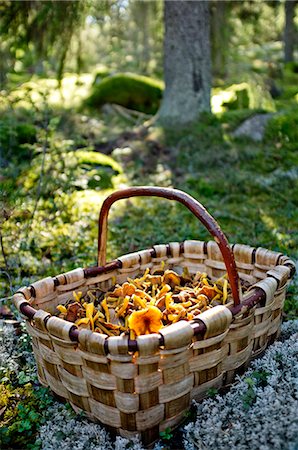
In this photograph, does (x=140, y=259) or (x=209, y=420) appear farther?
(x=140, y=259)

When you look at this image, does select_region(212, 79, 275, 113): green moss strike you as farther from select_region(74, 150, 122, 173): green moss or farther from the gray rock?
select_region(74, 150, 122, 173): green moss

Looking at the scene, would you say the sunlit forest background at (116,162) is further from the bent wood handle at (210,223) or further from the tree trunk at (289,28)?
the tree trunk at (289,28)

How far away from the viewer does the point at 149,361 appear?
66.4 inches

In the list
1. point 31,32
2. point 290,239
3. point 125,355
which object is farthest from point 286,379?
point 31,32

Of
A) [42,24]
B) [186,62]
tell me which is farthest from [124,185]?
[42,24]

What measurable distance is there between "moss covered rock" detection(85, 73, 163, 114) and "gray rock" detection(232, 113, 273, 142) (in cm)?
315

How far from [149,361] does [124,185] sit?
12.4 ft

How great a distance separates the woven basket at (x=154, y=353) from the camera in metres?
1.70

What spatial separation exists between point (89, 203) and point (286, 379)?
Answer: 3122mm

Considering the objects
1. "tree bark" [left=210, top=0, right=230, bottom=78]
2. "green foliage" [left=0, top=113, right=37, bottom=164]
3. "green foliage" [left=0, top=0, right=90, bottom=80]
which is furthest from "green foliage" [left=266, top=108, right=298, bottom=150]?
"green foliage" [left=0, top=113, right=37, bottom=164]

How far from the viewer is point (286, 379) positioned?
1.95 m

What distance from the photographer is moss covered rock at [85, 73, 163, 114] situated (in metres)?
9.13

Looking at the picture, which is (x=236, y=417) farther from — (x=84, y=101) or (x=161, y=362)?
(x=84, y=101)

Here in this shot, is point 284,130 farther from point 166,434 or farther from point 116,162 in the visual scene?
point 166,434
